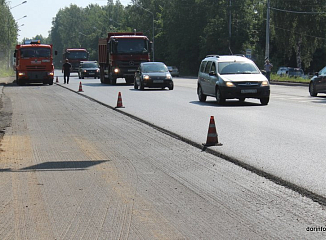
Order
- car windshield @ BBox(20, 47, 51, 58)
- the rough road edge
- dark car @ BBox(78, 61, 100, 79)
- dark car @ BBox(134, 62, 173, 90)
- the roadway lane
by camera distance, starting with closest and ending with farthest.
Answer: the rough road edge, the roadway lane, dark car @ BBox(134, 62, 173, 90), car windshield @ BBox(20, 47, 51, 58), dark car @ BBox(78, 61, 100, 79)

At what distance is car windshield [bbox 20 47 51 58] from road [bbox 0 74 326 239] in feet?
110

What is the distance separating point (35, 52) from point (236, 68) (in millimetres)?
24142

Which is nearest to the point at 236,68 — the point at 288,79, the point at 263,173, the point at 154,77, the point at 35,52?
the point at 154,77

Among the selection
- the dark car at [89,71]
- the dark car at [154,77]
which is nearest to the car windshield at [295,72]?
the dark car at [89,71]

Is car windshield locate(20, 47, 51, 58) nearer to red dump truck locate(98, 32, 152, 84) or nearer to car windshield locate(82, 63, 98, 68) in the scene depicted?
red dump truck locate(98, 32, 152, 84)

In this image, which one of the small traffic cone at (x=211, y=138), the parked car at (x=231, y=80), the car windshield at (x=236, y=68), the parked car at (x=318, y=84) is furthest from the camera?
the parked car at (x=318, y=84)

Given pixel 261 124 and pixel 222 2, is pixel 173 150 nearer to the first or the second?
pixel 261 124

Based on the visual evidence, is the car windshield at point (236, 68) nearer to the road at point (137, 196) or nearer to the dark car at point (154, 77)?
the dark car at point (154, 77)

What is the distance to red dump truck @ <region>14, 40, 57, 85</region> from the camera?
46.1 meters

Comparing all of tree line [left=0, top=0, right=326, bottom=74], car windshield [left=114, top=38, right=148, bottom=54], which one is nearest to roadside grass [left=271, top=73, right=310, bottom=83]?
car windshield [left=114, top=38, right=148, bottom=54]

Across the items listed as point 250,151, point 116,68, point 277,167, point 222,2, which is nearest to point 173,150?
point 250,151

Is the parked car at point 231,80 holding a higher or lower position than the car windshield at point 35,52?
lower

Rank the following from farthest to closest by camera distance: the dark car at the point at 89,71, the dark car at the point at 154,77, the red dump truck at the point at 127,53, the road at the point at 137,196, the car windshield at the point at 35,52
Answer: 1. the dark car at the point at 89,71
2. the car windshield at the point at 35,52
3. the red dump truck at the point at 127,53
4. the dark car at the point at 154,77
5. the road at the point at 137,196

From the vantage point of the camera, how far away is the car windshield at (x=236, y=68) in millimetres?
25125
